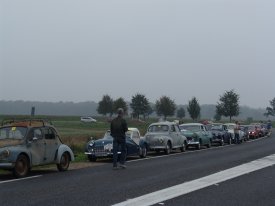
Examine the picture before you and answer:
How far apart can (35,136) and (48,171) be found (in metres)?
1.58

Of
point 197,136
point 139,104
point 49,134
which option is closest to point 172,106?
point 139,104

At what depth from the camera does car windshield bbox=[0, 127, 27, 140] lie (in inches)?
628

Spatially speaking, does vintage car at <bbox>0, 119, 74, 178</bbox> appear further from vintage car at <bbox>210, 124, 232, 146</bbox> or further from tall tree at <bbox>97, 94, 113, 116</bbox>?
tall tree at <bbox>97, 94, 113, 116</bbox>

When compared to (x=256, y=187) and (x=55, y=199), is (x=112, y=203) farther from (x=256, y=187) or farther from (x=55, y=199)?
(x=256, y=187)

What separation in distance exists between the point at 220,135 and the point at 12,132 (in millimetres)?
23262

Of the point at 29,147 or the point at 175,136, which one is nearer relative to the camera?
the point at 29,147

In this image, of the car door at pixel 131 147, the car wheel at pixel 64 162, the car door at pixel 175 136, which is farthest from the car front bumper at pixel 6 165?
the car door at pixel 175 136

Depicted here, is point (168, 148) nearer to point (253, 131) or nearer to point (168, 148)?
point (168, 148)

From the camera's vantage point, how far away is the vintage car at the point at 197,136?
3186 cm

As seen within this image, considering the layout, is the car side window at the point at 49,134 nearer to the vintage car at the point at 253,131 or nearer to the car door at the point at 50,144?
the car door at the point at 50,144

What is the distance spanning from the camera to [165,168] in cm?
1770

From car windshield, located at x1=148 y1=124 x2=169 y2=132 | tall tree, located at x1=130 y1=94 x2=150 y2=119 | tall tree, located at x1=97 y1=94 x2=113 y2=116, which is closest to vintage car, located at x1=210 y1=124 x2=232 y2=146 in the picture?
car windshield, located at x1=148 y1=124 x2=169 y2=132

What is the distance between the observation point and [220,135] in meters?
37.4

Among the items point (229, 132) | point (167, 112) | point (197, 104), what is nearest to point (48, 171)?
point (229, 132)
